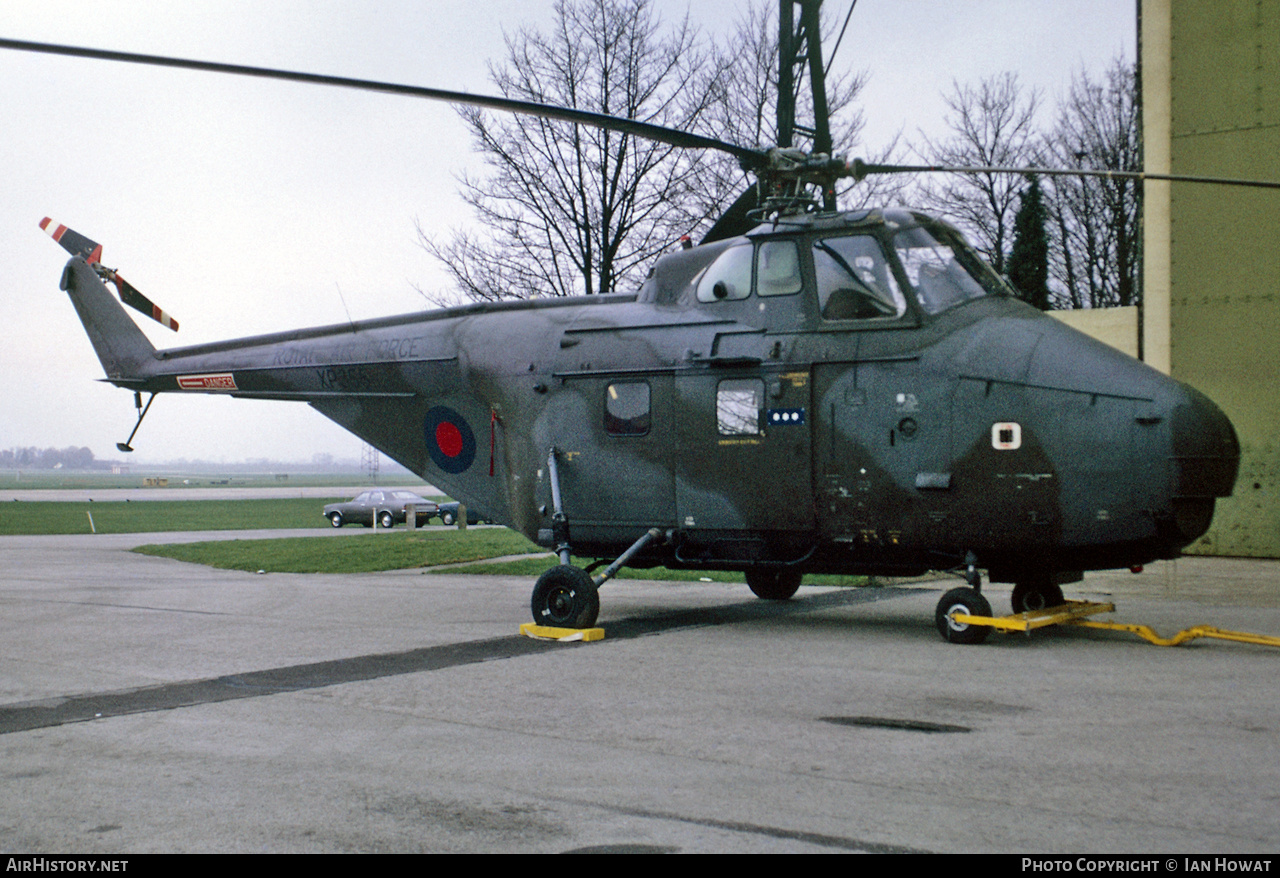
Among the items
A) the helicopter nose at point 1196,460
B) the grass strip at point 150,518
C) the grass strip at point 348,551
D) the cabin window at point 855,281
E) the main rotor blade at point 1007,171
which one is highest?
the main rotor blade at point 1007,171

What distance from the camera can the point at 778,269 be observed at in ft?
31.6

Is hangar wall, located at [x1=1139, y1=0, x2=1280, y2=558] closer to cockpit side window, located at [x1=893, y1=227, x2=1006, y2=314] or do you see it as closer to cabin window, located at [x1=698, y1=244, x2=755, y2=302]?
cockpit side window, located at [x1=893, y1=227, x2=1006, y2=314]

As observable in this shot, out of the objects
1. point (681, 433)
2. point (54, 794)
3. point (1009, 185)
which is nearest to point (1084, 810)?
point (54, 794)

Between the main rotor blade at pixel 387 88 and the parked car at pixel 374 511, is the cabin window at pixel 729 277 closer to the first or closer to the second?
the main rotor blade at pixel 387 88

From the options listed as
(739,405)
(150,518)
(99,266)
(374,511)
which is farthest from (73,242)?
(150,518)

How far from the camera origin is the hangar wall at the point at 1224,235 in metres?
16.1

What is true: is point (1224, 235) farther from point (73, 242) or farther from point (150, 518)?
point (150, 518)

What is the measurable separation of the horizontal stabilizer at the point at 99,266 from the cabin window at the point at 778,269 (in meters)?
8.87

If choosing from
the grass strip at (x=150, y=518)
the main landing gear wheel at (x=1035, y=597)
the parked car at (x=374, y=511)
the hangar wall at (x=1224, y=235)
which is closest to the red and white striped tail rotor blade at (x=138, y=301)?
the main landing gear wheel at (x=1035, y=597)

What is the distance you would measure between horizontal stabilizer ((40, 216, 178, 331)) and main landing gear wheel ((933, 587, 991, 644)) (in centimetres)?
1080

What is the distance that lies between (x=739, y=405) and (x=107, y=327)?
366 inches

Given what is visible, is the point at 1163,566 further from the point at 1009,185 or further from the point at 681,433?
the point at 1009,185

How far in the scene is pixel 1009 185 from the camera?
123 feet

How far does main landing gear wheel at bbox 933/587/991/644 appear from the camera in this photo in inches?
351
